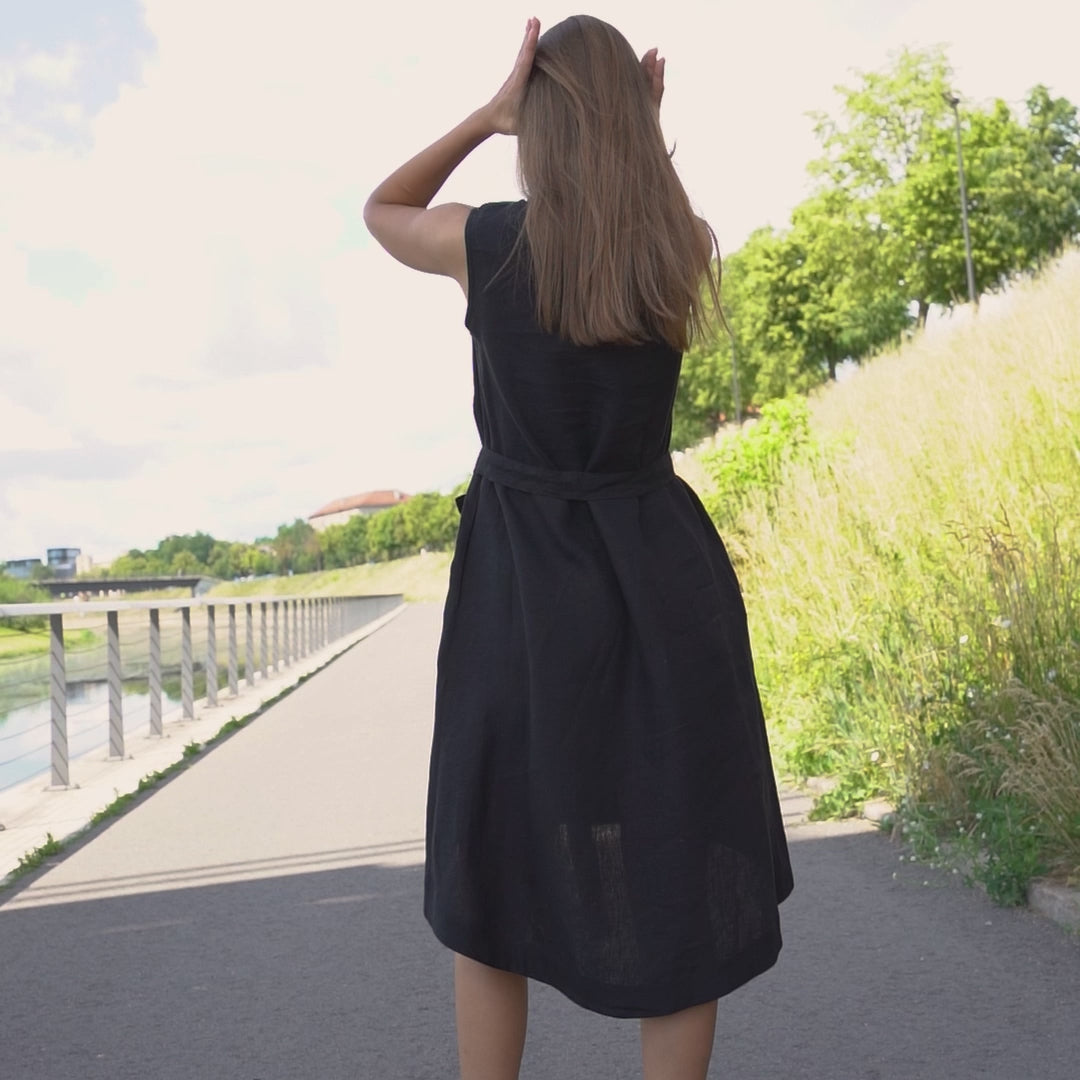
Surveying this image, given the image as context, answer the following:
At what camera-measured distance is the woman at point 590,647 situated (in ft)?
7.38

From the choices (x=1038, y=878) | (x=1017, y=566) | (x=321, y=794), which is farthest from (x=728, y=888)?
(x=321, y=794)

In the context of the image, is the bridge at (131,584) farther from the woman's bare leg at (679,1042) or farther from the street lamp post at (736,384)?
the street lamp post at (736,384)

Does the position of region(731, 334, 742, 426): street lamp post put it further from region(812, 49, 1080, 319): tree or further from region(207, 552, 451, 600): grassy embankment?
region(207, 552, 451, 600): grassy embankment

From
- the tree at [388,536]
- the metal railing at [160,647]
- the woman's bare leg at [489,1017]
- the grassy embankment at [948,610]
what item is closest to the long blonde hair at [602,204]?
the woman's bare leg at [489,1017]

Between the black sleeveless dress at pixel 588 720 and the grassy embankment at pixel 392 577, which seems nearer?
the black sleeveless dress at pixel 588 720

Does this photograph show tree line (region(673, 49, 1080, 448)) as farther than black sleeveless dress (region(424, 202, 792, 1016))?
Yes

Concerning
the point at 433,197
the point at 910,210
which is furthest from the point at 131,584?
the point at 910,210

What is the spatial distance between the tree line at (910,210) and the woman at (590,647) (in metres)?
38.2

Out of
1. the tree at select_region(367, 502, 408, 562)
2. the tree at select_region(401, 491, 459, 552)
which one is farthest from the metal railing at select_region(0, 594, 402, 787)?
the tree at select_region(367, 502, 408, 562)

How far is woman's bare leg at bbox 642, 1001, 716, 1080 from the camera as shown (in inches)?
90.7

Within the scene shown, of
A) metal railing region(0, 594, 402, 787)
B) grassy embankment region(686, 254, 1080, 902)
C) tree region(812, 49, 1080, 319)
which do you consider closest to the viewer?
grassy embankment region(686, 254, 1080, 902)

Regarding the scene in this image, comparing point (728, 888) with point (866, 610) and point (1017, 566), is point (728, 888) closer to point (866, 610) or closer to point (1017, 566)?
point (1017, 566)

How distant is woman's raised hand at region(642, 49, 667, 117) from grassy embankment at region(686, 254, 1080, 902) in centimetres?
319

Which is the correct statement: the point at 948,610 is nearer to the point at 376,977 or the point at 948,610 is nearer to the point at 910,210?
the point at 376,977
